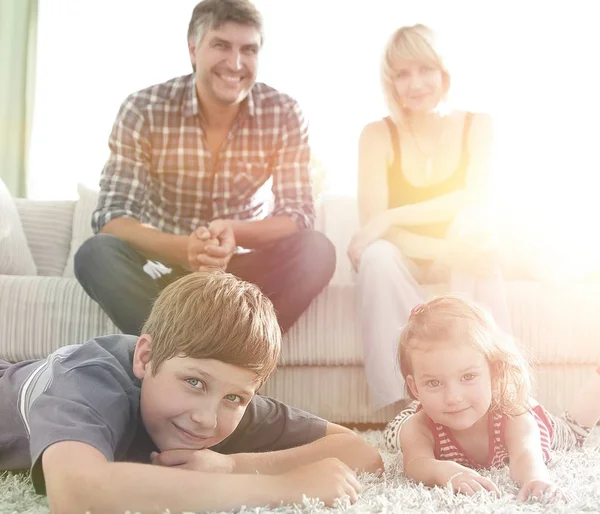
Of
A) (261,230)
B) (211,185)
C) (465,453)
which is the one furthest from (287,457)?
(211,185)

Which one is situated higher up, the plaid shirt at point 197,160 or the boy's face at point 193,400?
the plaid shirt at point 197,160

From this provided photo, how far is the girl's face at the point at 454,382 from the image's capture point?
38.7 inches

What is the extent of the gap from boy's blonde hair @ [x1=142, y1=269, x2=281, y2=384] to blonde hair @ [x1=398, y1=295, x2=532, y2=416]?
0.25 metres

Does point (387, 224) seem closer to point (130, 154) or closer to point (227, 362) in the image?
point (130, 154)

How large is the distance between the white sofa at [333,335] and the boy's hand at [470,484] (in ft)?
2.14

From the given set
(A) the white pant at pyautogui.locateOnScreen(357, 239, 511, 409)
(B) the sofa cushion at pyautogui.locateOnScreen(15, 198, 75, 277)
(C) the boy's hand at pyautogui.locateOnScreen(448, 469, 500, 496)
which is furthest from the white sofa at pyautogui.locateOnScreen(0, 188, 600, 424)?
(C) the boy's hand at pyautogui.locateOnScreen(448, 469, 500, 496)

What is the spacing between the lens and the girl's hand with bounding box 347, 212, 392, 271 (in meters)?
1.62

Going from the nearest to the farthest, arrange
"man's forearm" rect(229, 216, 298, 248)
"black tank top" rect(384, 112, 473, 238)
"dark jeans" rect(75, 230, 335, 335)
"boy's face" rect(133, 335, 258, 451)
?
"boy's face" rect(133, 335, 258, 451) → "dark jeans" rect(75, 230, 335, 335) → "man's forearm" rect(229, 216, 298, 248) → "black tank top" rect(384, 112, 473, 238)

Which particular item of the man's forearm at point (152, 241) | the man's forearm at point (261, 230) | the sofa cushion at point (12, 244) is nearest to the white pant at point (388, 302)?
the man's forearm at point (261, 230)

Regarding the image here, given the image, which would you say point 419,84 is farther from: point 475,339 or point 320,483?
point 320,483

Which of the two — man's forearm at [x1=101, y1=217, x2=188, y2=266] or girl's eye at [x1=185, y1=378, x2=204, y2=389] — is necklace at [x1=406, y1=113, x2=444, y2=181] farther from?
girl's eye at [x1=185, y1=378, x2=204, y2=389]

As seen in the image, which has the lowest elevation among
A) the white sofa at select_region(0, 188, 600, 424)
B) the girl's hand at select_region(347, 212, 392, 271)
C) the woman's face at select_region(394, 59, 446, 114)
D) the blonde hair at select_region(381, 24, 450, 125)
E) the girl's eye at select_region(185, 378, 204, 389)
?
the white sofa at select_region(0, 188, 600, 424)

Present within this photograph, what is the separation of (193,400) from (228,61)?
103cm

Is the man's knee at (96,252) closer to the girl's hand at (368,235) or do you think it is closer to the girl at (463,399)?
the girl's hand at (368,235)
